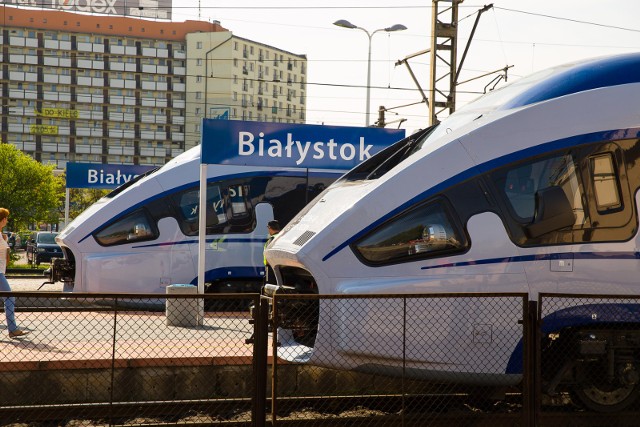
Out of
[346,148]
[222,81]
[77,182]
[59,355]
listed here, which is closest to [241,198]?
[346,148]

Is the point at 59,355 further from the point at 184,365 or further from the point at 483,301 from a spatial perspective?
the point at 483,301

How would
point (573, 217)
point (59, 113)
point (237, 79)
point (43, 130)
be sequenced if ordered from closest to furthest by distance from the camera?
point (573, 217), point (43, 130), point (59, 113), point (237, 79)

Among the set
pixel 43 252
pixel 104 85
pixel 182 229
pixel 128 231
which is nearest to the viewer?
pixel 128 231

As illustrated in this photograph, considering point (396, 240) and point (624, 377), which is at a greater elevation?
point (396, 240)

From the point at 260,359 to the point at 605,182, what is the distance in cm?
377

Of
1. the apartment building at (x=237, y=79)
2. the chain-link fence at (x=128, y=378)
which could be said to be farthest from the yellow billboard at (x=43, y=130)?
the chain-link fence at (x=128, y=378)

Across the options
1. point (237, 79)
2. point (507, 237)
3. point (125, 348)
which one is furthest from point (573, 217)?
point (237, 79)

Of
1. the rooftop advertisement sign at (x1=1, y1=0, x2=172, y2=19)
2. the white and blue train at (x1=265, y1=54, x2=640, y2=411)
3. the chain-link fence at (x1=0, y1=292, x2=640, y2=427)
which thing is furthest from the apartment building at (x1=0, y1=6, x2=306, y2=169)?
the white and blue train at (x1=265, y1=54, x2=640, y2=411)

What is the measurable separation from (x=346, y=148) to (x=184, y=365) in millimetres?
5072

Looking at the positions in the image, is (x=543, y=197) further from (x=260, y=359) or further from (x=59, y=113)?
(x=59, y=113)

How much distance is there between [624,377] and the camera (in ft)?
27.6

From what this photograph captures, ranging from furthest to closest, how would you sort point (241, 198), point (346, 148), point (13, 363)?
point (241, 198) → point (346, 148) → point (13, 363)

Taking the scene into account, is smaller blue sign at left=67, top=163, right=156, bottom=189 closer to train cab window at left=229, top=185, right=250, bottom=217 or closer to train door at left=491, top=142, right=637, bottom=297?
train cab window at left=229, top=185, right=250, bottom=217

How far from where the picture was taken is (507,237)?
8.30 m
